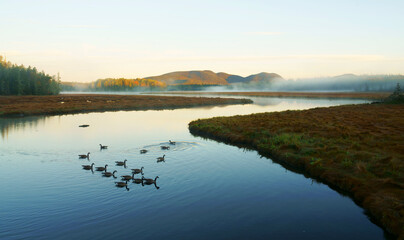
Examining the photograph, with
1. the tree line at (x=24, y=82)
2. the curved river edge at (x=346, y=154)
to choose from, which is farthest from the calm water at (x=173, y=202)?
the tree line at (x=24, y=82)

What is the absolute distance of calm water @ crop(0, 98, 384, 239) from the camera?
15117 mm

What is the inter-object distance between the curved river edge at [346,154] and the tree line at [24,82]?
142m

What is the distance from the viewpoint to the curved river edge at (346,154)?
18266 mm

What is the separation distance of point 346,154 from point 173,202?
1753cm

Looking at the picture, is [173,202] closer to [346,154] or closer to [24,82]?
[346,154]

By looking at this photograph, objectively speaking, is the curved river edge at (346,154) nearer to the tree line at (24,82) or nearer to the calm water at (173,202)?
the calm water at (173,202)

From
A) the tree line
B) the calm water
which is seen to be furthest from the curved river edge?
the tree line

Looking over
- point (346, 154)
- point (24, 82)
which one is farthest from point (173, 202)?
point (24, 82)

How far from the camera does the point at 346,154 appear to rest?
2720 cm

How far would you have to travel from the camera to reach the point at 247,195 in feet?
66.8

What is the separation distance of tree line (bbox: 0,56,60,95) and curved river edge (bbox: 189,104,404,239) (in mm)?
141717

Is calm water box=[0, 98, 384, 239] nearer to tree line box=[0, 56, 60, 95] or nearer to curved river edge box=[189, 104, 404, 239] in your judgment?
curved river edge box=[189, 104, 404, 239]

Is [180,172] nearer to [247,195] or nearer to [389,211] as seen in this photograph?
[247,195]

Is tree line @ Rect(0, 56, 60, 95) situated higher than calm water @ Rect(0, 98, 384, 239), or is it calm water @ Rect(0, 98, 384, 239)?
tree line @ Rect(0, 56, 60, 95)
